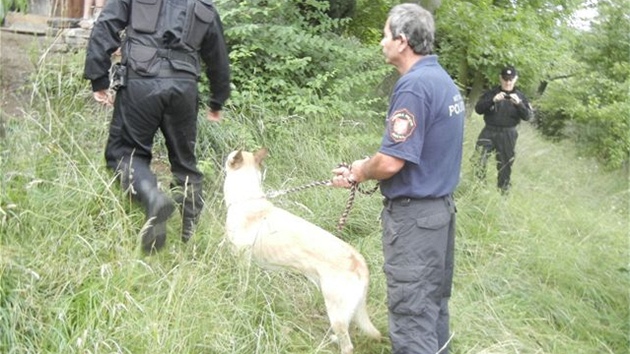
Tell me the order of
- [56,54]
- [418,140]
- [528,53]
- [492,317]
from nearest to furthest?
[418,140] < [492,317] < [56,54] < [528,53]

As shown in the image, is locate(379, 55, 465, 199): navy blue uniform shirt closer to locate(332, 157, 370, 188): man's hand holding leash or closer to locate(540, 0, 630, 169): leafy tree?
locate(332, 157, 370, 188): man's hand holding leash

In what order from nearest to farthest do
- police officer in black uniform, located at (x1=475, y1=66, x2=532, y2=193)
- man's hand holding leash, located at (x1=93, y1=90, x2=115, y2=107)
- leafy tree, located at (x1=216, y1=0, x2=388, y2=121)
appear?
1. man's hand holding leash, located at (x1=93, y1=90, x2=115, y2=107)
2. leafy tree, located at (x1=216, y1=0, x2=388, y2=121)
3. police officer in black uniform, located at (x1=475, y1=66, x2=532, y2=193)

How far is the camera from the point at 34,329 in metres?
2.91

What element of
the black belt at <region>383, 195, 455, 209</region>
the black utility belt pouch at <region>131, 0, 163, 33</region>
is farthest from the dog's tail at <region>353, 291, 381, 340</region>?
the black utility belt pouch at <region>131, 0, 163, 33</region>

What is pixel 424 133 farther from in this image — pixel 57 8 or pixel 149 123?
pixel 57 8

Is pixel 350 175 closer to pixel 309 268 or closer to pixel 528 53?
pixel 309 268

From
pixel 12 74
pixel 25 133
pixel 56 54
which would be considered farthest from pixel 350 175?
pixel 12 74

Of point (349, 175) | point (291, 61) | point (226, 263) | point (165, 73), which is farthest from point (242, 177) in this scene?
point (291, 61)

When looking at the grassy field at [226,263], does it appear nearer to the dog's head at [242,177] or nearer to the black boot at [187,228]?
the black boot at [187,228]

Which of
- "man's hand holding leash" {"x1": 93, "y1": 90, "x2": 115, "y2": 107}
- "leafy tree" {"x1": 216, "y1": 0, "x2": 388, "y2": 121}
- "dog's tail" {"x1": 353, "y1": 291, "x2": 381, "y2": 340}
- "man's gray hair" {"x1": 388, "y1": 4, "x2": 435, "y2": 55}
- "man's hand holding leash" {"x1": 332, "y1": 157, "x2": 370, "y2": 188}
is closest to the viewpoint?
"man's gray hair" {"x1": 388, "y1": 4, "x2": 435, "y2": 55}

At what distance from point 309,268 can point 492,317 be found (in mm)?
1528

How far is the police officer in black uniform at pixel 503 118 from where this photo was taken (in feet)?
25.2

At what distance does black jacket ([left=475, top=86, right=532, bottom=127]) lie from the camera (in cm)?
768

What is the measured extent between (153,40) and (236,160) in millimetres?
879
